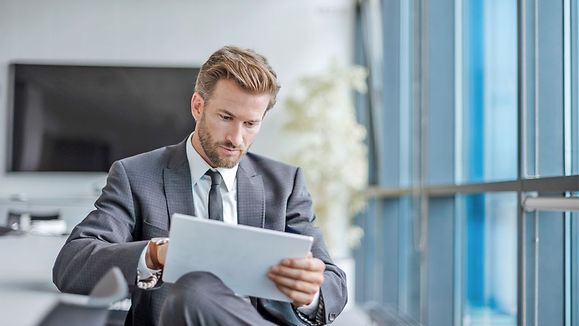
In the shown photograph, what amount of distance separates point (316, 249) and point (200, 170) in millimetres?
357

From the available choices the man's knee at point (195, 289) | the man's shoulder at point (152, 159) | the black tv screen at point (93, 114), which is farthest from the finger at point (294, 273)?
the black tv screen at point (93, 114)

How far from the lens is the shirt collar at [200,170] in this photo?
2259 millimetres

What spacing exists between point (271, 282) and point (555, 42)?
1.32m

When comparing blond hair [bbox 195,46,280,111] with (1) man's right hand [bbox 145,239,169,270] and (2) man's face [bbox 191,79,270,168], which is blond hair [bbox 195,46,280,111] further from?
(1) man's right hand [bbox 145,239,169,270]

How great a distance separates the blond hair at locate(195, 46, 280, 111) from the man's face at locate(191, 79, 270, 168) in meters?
0.02

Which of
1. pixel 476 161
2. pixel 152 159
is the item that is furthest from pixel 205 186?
pixel 476 161

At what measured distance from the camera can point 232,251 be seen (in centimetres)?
181

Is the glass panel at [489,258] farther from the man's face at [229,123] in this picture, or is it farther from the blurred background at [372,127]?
the man's face at [229,123]

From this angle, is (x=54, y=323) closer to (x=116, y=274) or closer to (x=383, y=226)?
(x=116, y=274)

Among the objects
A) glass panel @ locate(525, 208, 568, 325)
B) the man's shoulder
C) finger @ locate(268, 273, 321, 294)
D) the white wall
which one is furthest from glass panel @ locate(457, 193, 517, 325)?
the white wall

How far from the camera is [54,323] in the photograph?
1.17 m

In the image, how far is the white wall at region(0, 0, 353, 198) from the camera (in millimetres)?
7590

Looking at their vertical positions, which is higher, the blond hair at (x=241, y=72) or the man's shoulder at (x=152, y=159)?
the blond hair at (x=241, y=72)

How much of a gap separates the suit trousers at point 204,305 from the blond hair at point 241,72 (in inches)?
23.4
